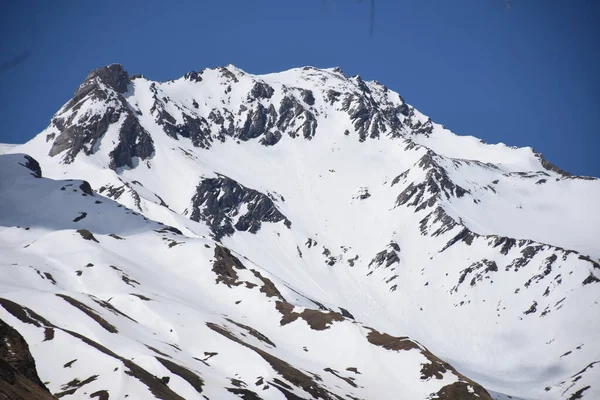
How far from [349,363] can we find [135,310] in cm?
4774

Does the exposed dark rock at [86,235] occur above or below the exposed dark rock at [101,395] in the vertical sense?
above

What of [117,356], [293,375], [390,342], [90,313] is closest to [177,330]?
[90,313]

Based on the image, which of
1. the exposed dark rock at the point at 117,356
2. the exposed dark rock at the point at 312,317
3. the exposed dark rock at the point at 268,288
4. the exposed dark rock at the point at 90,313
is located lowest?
the exposed dark rock at the point at 117,356

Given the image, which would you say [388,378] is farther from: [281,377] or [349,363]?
[281,377]

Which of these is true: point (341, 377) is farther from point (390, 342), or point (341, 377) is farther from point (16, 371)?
point (16, 371)

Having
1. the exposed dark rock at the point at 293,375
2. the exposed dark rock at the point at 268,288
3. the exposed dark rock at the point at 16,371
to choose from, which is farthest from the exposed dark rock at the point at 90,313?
the exposed dark rock at the point at 268,288

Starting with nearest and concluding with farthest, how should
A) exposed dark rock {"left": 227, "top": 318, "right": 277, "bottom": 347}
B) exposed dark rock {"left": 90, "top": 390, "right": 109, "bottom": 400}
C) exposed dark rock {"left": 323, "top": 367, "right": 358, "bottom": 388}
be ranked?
exposed dark rock {"left": 90, "top": 390, "right": 109, "bottom": 400} → exposed dark rock {"left": 323, "top": 367, "right": 358, "bottom": 388} → exposed dark rock {"left": 227, "top": 318, "right": 277, "bottom": 347}

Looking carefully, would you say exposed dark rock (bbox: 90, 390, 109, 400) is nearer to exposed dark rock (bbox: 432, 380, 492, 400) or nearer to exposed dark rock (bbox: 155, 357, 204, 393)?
exposed dark rock (bbox: 155, 357, 204, 393)

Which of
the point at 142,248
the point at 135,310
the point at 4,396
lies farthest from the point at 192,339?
the point at 4,396

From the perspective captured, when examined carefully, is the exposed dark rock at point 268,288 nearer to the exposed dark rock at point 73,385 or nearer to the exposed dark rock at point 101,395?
the exposed dark rock at point 73,385

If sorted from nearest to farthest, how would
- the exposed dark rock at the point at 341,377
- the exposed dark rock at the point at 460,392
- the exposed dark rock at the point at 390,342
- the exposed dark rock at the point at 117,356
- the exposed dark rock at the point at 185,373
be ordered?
the exposed dark rock at the point at 117,356 → the exposed dark rock at the point at 185,373 → the exposed dark rock at the point at 460,392 → the exposed dark rock at the point at 341,377 → the exposed dark rock at the point at 390,342

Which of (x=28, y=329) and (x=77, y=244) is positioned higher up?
(x=77, y=244)

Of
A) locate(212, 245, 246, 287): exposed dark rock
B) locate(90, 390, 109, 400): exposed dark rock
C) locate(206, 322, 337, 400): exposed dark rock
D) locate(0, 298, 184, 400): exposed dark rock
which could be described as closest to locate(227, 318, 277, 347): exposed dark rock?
locate(206, 322, 337, 400): exposed dark rock

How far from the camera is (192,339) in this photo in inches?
5059
